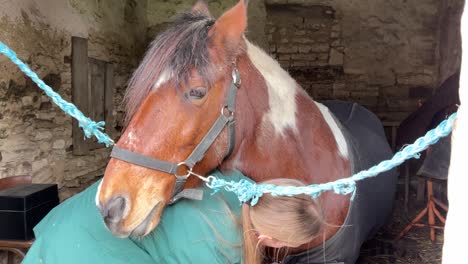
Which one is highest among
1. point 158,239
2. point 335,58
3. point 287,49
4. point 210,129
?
point 287,49

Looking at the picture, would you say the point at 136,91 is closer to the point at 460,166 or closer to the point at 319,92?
the point at 460,166

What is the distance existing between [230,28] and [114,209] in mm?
802

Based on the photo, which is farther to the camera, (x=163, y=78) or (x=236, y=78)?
(x=236, y=78)

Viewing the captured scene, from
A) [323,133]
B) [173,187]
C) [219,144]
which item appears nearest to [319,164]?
[323,133]

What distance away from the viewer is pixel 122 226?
1361mm

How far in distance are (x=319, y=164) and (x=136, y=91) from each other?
2.88 feet

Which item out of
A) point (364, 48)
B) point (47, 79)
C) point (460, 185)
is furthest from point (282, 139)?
point (364, 48)

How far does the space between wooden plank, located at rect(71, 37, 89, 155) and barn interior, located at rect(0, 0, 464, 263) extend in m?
0.01

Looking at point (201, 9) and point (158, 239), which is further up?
point (201, 9)

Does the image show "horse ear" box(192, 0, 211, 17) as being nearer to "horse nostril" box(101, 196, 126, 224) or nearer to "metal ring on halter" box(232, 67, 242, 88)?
"metal ring on halter" box(232, 67, 242, 88)

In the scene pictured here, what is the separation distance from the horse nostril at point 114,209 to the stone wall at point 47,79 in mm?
1780

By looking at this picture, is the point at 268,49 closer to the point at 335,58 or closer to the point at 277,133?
the point at 335,58

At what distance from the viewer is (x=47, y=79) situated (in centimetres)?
346

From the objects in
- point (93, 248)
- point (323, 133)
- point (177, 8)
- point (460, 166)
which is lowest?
point (93, 248)
